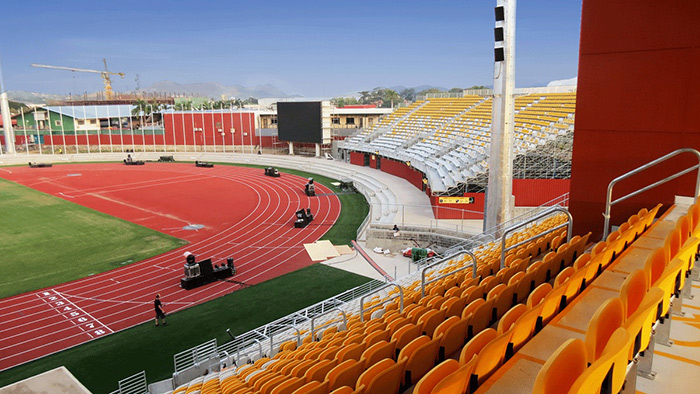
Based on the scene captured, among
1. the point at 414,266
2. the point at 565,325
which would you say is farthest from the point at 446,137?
the point at 565,325

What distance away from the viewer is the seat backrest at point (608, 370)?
6.93ft

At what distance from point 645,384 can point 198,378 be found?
9.54 meters

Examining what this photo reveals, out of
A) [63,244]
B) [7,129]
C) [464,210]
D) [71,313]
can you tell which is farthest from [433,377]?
[7,129]

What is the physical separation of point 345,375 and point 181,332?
10677 mm

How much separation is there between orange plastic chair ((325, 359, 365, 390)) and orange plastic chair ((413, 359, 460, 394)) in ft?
6.38

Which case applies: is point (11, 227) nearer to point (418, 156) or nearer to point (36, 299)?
point (36, 299)

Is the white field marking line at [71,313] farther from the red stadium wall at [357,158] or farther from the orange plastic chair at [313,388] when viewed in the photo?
the red stadium wall at [357,158]

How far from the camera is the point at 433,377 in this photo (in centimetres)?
341

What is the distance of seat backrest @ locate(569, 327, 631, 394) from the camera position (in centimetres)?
211

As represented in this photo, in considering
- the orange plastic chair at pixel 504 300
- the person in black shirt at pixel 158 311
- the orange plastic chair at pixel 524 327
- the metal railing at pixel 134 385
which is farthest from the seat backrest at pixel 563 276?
the person in black shirt at pixel 158 311

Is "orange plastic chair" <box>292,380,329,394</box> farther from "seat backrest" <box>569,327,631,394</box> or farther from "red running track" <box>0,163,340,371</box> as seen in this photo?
"red running track" <box>0,163,340,371</box>

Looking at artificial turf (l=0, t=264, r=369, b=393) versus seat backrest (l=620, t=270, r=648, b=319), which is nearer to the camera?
seat backrest (l=620, t=270, r=648, b=319)

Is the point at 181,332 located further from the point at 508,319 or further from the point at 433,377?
the point at 433,377

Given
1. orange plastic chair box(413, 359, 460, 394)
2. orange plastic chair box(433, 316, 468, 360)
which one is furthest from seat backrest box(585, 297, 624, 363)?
orange plastic chair box(433, 316, 468, 360)
